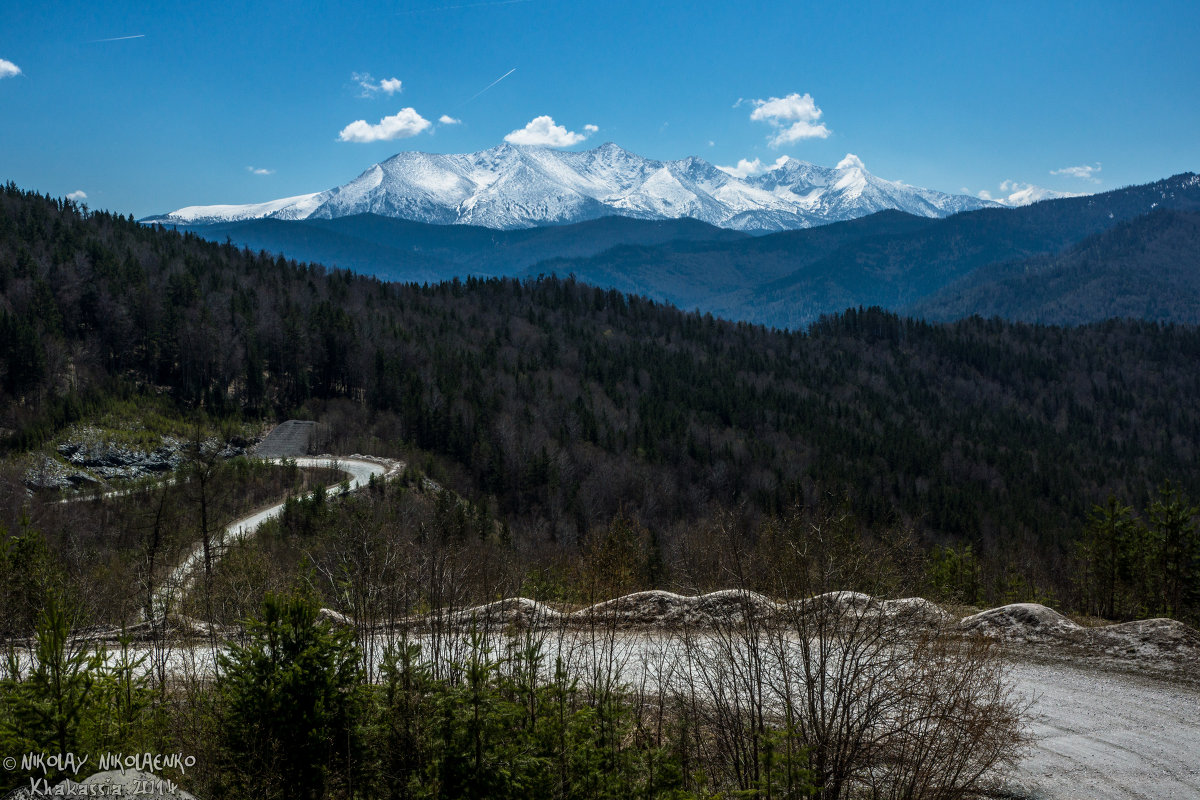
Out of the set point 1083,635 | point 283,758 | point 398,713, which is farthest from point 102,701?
point 1083,635

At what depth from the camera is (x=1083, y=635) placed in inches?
725

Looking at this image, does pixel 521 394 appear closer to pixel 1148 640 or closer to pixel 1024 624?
pixel 1024 624

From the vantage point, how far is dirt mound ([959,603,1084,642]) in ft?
61.3

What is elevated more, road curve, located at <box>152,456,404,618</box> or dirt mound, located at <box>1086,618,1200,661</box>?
dirt mound, located at <box>1086,618,1200,661</box>

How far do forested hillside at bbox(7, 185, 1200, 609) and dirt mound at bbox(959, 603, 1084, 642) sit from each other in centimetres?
4075

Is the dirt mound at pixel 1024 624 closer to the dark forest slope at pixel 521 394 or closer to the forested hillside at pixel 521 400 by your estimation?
the dark forest slope at pixel 521 394

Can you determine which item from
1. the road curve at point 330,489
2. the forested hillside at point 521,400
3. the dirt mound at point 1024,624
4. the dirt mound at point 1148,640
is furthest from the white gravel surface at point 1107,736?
the forested hillside at point 521,400

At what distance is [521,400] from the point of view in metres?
112

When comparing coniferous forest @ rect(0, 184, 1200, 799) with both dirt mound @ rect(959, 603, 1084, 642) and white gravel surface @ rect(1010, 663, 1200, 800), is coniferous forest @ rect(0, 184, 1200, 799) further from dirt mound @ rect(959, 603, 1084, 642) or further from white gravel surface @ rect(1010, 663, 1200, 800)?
dirt mound @ rect(959, 603, 1084, 642)

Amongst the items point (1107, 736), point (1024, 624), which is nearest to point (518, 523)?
point (1024, 624)

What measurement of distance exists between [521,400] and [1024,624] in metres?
96.6

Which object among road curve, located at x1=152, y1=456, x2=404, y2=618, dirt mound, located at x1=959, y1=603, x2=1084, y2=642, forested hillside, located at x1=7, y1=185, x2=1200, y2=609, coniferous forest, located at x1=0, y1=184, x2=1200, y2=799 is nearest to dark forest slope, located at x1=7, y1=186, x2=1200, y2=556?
forested hillside, located at x1=7, y1=185, x2=1200, y2=609

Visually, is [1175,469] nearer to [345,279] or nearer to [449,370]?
[449,370]

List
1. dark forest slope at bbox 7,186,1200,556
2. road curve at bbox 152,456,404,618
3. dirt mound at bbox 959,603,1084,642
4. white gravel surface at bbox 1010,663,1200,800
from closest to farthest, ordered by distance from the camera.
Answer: white gravel surface at bbox 1010,663,1200,800
dirt mound at bbox 959,603,1084,642
road curve at bbox 152,456,404,618
dark forest slope at bbox 7,186,1200,556
